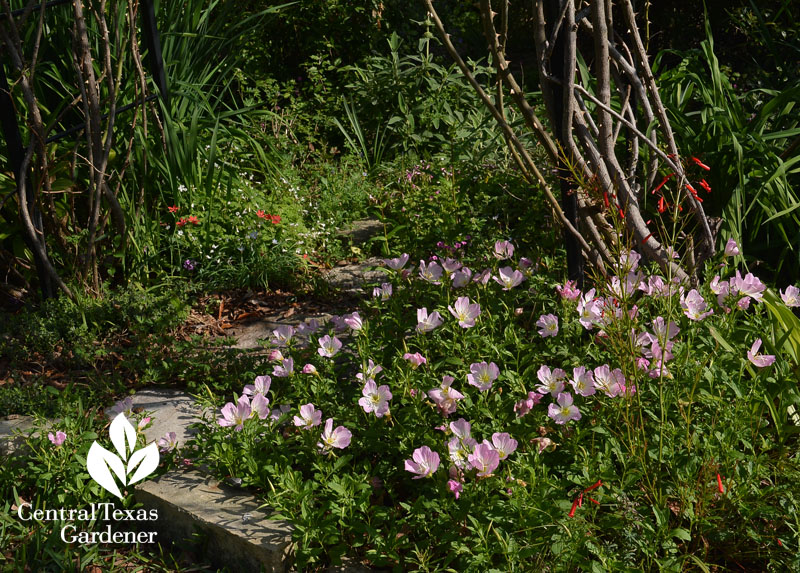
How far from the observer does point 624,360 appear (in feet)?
6.16

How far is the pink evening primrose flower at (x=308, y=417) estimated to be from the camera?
2.24 meters

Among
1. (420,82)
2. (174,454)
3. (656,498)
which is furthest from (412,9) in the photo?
(656,498)

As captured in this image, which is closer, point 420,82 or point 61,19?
point 61,19

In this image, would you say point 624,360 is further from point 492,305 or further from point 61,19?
point 61,19

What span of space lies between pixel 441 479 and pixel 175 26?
3.30 metres

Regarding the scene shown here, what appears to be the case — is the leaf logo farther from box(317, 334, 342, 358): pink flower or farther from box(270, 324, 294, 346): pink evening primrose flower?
box(317, 334, 342, 358): pink flower

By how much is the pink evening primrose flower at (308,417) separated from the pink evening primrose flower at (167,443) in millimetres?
508

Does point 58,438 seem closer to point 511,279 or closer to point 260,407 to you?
point 260,407

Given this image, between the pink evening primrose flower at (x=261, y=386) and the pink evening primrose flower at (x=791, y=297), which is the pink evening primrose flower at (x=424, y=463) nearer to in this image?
the pink evening primrose flower at (x=261, y=386)

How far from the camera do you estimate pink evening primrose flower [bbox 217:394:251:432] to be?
7.55 ft

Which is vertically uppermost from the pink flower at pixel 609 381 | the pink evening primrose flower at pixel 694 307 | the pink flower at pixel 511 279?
the pink evening primrose flower at pixel 694 307

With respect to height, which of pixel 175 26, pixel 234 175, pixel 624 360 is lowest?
pixel 234 175

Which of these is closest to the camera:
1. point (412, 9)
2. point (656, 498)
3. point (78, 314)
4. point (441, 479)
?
point (656, 498)

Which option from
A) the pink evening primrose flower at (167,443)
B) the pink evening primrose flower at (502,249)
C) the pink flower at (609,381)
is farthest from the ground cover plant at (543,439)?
the pink evening primrose flower at (502,249)
